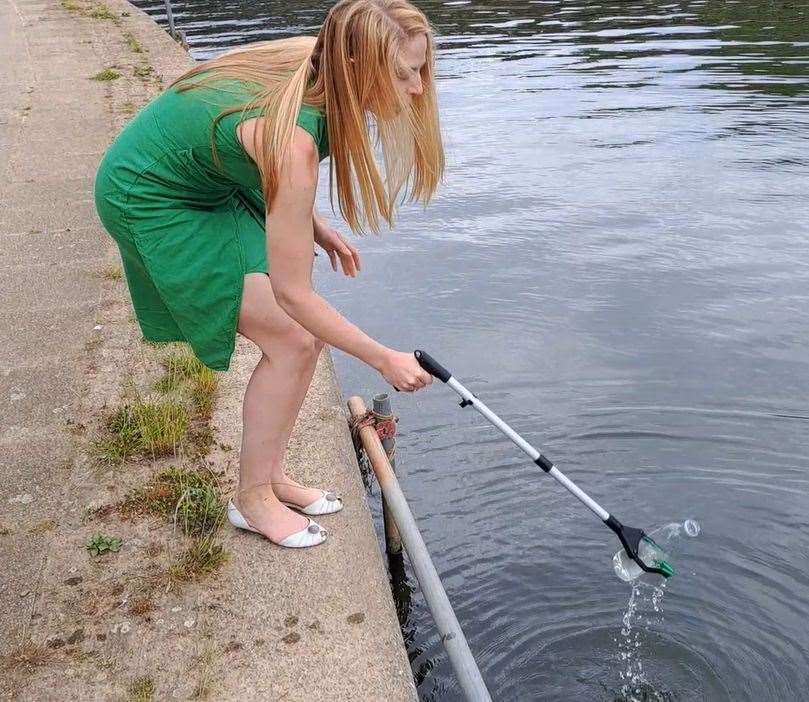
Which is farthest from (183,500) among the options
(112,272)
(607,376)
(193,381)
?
(607,376)

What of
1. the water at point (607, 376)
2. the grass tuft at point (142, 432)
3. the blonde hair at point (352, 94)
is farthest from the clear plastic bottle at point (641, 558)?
the grass tuft at point (142, 432)

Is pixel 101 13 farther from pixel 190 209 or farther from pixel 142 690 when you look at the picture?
pixel 142 690

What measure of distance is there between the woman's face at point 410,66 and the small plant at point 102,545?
5.63 ft

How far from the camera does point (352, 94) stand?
2.62 metres

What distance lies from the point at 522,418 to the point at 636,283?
2.12 m

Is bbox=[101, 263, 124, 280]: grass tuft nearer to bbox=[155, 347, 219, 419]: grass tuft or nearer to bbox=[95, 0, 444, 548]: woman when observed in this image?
bbox=[155, 347, 219, 419]: grass tuft

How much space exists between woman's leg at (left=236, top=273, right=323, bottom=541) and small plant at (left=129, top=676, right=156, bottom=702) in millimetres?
690

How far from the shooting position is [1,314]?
5191mm

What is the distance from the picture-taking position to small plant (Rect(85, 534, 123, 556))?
127 inches

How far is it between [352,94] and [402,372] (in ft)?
2.57

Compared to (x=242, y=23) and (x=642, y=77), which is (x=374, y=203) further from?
(x=242, y=23)

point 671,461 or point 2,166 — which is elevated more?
point 2,166

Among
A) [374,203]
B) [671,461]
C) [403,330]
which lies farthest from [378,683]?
[403,330]

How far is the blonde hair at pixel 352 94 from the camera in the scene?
8.52 ft
